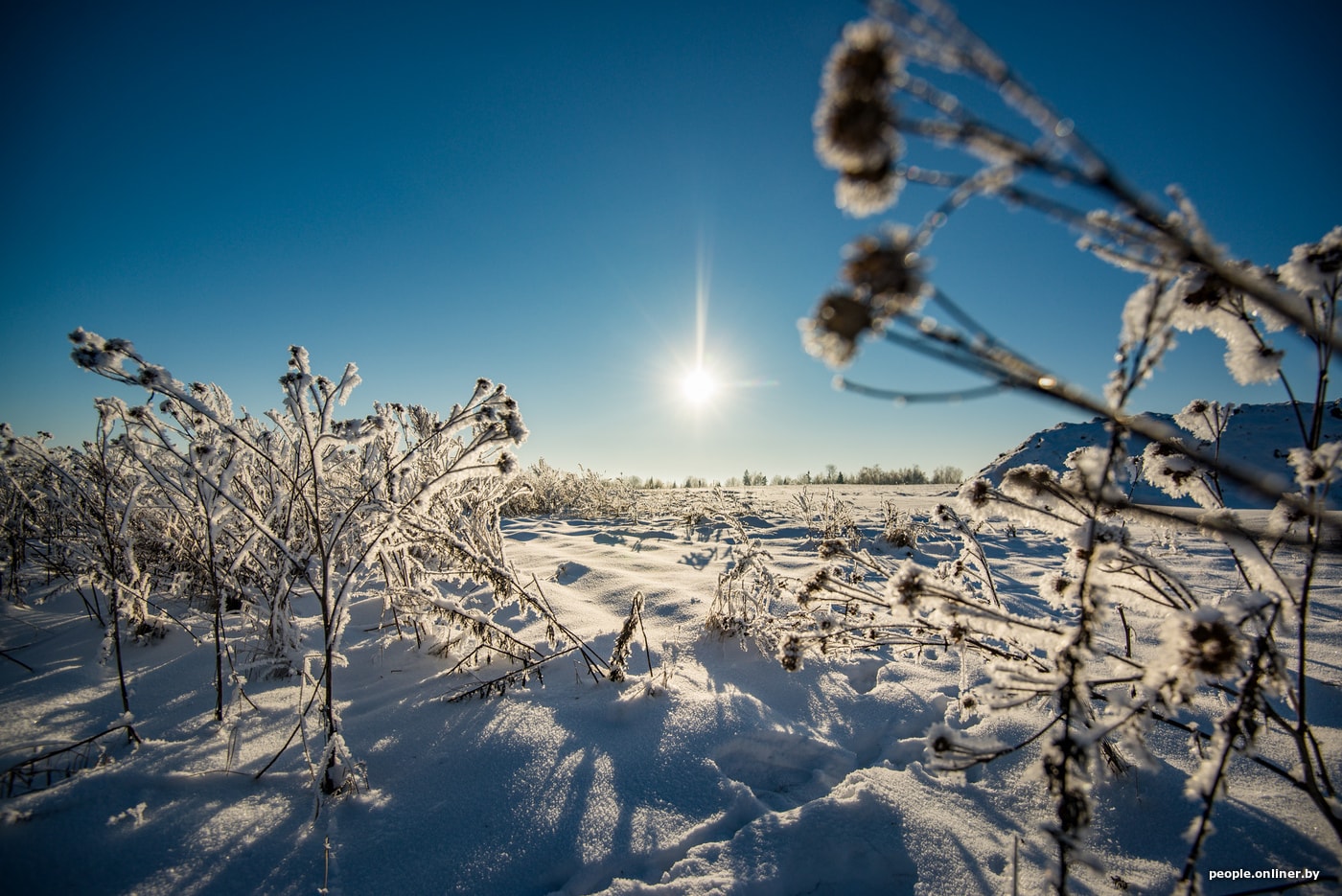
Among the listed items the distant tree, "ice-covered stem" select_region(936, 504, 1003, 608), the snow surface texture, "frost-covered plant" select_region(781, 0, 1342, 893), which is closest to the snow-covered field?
"frost-covered plant" select_region(781, 0, 1342, 893)

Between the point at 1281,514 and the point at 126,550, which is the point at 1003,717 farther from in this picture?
the point at 126,550

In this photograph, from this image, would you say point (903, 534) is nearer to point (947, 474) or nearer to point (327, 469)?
point (327, 469)

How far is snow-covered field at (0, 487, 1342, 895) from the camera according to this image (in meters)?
1.28

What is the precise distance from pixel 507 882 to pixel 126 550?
7.62 feet

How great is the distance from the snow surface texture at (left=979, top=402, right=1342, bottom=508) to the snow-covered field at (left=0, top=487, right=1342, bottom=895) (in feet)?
21.1

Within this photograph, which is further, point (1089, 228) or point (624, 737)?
point (624, 737)

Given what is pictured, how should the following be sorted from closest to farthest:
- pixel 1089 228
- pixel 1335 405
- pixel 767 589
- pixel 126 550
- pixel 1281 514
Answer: pixel 1089 228 < pixel 1281 514 < pixel 1335 405 < pixel 126 550 < pixel 767 589

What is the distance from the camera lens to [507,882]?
1304 mm

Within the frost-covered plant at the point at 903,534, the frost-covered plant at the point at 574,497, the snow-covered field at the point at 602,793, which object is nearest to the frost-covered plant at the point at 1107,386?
the snow-covered field at the point at 602,793

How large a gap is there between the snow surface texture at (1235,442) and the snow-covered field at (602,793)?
6.43 m

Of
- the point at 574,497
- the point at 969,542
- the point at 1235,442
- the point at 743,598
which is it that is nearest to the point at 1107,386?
the point at 969,542

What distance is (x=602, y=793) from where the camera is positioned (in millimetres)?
1599

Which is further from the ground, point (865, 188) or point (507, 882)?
point (865, 188)

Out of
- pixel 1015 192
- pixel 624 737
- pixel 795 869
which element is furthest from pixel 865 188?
pixel 624 737
